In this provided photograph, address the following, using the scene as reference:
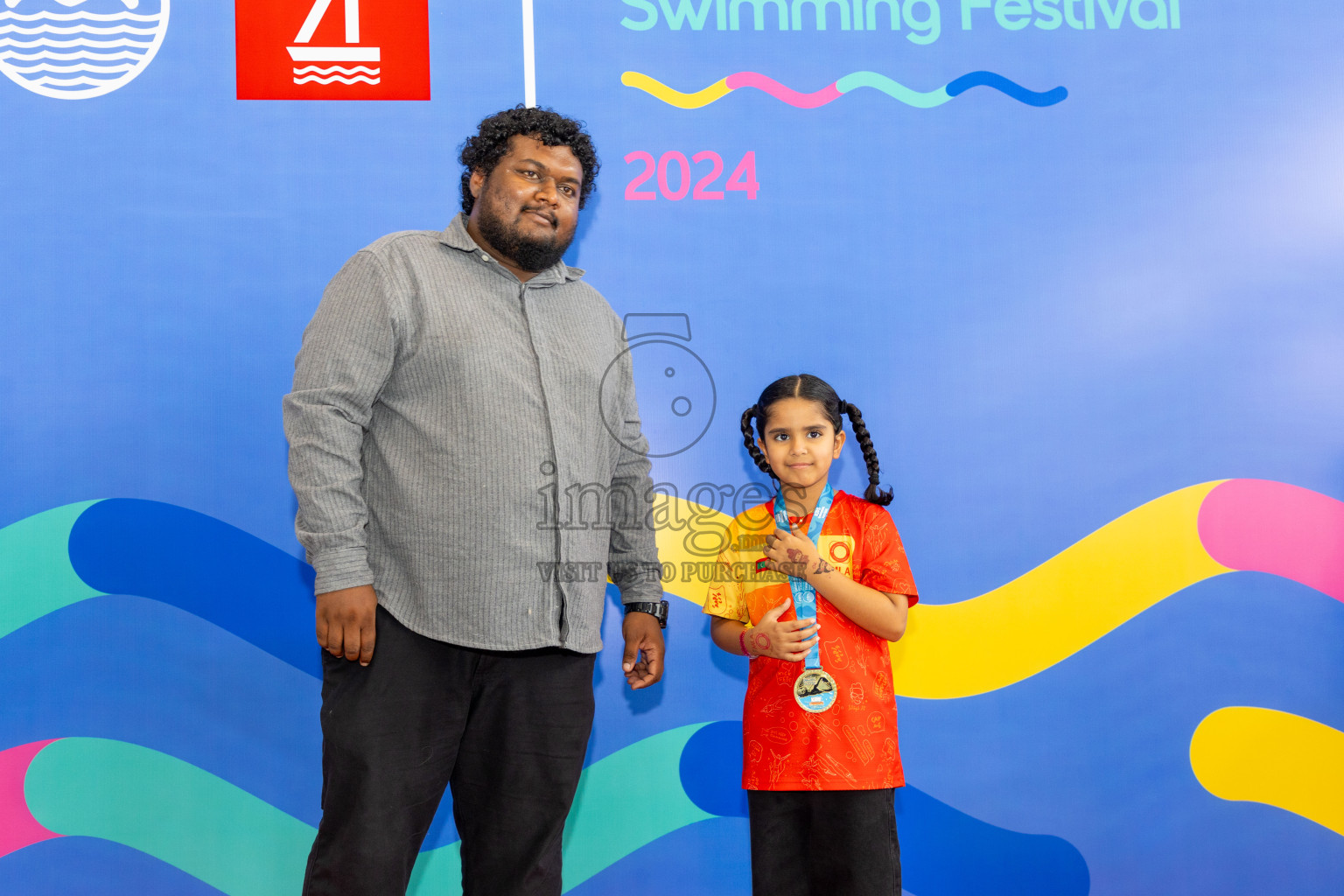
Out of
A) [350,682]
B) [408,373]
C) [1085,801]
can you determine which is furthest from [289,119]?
[1085,801]

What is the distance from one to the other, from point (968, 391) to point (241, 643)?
1916mm

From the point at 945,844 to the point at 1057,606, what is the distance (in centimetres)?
66

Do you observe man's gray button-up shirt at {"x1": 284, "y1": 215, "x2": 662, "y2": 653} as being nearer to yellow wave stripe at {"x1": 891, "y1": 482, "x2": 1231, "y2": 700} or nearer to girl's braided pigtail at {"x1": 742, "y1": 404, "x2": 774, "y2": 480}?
girl's braided pigtail at {"x1": 742, "y1": 404, "x2": 774, "y2": 480}

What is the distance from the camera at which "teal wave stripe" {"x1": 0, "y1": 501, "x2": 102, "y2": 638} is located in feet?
6.88

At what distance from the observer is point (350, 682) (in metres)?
1.45

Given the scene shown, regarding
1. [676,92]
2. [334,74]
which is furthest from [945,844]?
[334,74]

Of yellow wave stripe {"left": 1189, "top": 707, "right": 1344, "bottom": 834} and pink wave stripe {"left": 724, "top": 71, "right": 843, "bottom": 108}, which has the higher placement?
pink wave stripe {"left": 724, "top": 71, "right": 843, "bottom": 108}

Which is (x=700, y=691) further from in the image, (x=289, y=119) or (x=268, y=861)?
(x=289, y=119)

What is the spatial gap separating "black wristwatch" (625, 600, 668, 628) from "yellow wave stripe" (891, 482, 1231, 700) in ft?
2.47

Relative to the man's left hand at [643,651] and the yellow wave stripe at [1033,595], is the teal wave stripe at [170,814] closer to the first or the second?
the man's left hand at [643,651]

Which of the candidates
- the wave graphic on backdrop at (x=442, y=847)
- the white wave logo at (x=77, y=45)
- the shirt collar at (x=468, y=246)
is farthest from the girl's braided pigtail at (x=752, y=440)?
the white wave logo at (x=77, y=45)

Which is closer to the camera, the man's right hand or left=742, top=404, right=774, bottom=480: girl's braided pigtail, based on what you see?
the man's right hand

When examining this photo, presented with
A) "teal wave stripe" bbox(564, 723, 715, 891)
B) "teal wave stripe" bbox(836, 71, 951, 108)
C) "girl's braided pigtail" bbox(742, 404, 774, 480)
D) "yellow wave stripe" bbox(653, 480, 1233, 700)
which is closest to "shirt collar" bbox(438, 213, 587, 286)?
"girl's braided pigtail" bbox(742, 404, 774, 480)

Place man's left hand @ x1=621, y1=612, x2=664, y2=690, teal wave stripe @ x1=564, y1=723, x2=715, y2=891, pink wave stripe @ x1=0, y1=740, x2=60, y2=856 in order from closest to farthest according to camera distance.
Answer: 1. man's left hand @ x1=621, y1=612, x2=664, y2=690
2. pink wave stripe @ x1=0, y1=740, x2=60, y2=856
3. teal wave stripe @ x1=564, y1=723, x2=715, y2=891
